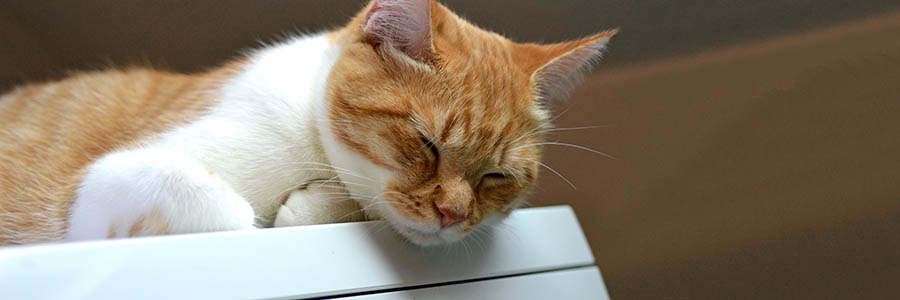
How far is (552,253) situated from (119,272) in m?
0.59

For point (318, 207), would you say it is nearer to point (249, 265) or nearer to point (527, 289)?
point (249, 265)

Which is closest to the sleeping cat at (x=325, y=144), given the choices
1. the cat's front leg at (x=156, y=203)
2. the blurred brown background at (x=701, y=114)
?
the cat's front leg at (x=156, y=203)

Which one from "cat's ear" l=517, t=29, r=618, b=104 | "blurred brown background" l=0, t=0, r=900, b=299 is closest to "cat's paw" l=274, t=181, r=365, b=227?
"cat's ear" l=517, t=29, r=618, b=104

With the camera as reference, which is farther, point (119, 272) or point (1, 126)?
point (1, 126)

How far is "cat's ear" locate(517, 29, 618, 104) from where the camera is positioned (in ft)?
3.23

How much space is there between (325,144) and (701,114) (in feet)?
3.72

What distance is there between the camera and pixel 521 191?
938 mm

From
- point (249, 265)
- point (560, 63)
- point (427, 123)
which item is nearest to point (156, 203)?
point (249, 265)

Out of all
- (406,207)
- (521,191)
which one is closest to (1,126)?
(406,207)

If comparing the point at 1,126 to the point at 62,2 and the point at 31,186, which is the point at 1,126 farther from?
the point at 62,2

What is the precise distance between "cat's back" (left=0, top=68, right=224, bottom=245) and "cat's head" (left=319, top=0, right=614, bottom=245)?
273mm

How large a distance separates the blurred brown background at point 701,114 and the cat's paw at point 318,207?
25.3 inches

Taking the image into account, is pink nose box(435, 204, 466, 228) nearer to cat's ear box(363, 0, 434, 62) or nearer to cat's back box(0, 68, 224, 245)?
cat's ear box(363, 0, 434, 62)

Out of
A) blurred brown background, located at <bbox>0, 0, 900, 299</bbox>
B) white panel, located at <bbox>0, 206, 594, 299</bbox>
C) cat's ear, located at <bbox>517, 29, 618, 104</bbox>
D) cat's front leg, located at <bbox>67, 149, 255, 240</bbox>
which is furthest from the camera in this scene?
blurred brown background, located at <bbox>0, 0, 900, 299</bbox>
